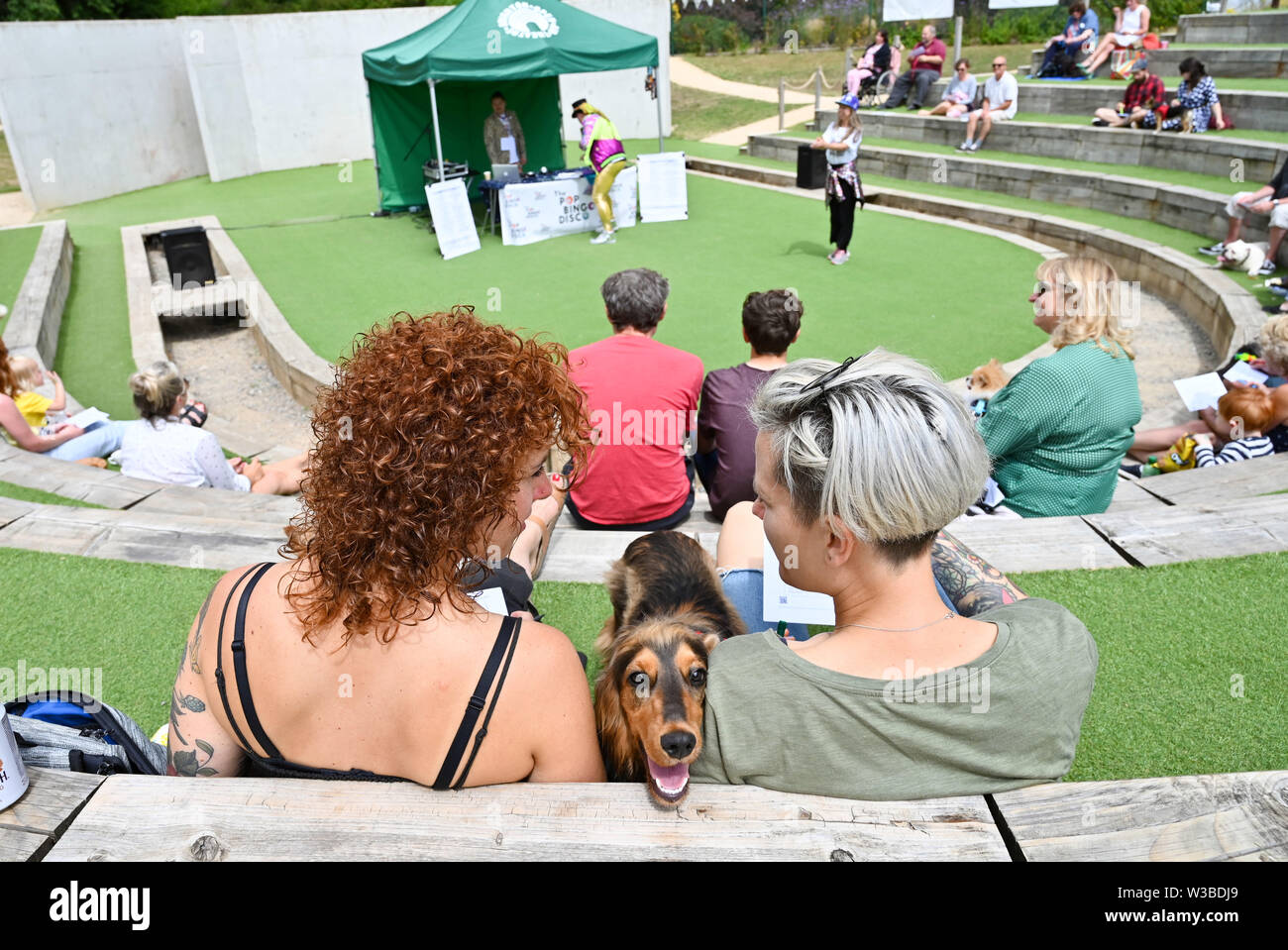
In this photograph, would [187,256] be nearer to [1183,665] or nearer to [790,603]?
[790,603]

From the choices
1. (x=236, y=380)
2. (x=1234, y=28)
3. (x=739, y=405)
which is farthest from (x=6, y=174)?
(x=1234, y=28)

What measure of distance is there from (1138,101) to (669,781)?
51.0 feet

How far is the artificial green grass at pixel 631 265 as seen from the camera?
340 inches

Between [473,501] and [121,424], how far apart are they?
571cm

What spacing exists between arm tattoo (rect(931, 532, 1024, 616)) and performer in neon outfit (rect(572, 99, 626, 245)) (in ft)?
34.6

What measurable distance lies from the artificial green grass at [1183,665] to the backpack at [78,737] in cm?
243

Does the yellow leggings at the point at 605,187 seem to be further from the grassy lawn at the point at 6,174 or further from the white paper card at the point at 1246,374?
the grassy lawn at the point at 6,174

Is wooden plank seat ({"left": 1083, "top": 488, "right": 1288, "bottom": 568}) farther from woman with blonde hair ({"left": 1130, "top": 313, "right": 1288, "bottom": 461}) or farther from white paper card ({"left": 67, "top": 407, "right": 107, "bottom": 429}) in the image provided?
white paper card ({"left": 67, "top": 407, "right": 107, "bottom": 429})

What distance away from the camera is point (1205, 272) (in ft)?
30.4

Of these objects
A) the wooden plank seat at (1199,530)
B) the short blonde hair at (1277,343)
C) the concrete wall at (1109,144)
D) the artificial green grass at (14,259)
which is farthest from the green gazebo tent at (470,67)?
the wooden plank seat at (1199,530)

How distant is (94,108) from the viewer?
59.2ft

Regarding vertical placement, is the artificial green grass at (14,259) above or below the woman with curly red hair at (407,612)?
below
